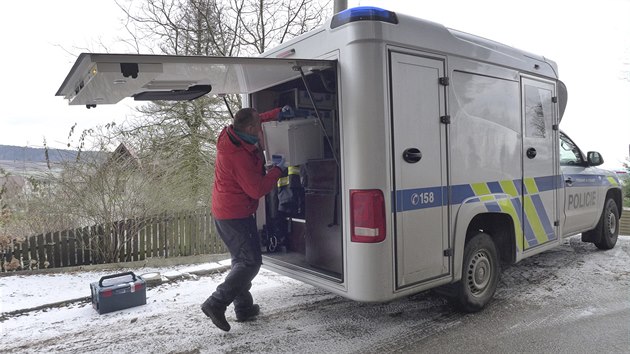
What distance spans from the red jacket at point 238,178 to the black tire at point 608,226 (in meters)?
5.39

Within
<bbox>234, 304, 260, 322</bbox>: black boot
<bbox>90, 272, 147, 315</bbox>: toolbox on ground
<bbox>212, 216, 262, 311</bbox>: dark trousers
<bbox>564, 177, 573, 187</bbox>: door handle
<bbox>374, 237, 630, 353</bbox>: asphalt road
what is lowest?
<bbox>374, 237, 630, 353</bbox>: asphalt road

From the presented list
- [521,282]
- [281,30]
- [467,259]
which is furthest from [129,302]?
[281,30]

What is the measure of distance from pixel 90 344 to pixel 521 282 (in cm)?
457

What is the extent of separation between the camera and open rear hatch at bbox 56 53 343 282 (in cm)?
299

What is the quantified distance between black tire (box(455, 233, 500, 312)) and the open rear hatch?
3.86 feet

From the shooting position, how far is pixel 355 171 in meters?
3.23

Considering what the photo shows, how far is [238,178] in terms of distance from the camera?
3.68 meters

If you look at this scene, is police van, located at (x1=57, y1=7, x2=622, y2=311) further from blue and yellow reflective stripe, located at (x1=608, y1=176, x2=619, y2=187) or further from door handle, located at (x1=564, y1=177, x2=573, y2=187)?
blue and yellow reflective stripe, located at (x1=608, y1=176, x2=619, y2=187)

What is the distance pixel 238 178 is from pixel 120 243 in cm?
408

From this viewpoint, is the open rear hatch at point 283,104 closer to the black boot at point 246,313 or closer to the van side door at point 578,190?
the black boot at point 246,313

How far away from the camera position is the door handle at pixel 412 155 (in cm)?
337

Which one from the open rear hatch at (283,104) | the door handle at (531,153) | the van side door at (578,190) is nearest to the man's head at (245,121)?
the open rear hatch at (283,104)

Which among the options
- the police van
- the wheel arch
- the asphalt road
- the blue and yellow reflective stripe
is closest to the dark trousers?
the police van

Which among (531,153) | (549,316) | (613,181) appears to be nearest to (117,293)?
(549,316)
